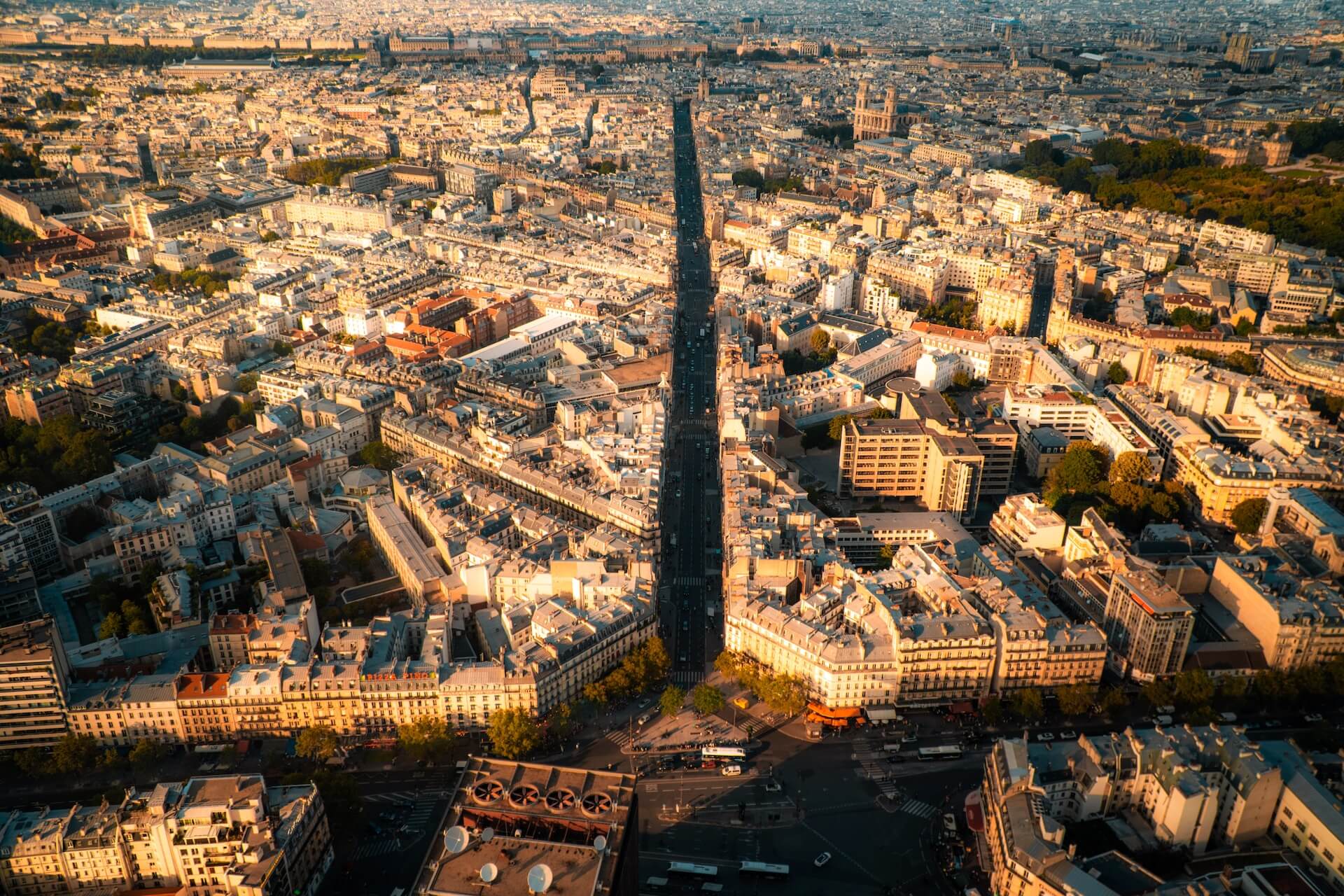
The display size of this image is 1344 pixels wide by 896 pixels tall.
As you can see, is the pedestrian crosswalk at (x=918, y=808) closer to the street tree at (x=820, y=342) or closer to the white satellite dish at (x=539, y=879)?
the white satellite dish at (x=539, y=879)

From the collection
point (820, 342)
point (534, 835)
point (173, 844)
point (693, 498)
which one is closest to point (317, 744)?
point (173, 844)

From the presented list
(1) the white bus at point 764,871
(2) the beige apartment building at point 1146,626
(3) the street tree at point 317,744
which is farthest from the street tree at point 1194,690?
(3) the street tree at point 317,744

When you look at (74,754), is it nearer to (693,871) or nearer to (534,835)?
(534,835)

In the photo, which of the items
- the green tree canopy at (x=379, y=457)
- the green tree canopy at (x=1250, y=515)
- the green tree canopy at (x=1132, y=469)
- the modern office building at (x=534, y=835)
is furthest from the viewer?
the green tree canopy at (x=379, y=457)

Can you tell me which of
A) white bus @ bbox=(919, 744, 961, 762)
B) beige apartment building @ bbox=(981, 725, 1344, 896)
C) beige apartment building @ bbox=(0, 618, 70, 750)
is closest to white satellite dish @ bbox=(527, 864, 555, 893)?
beige apartment building @ bbox=(981, 725, 1344, 896)

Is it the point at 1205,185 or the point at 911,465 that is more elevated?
the point at 1205,185
